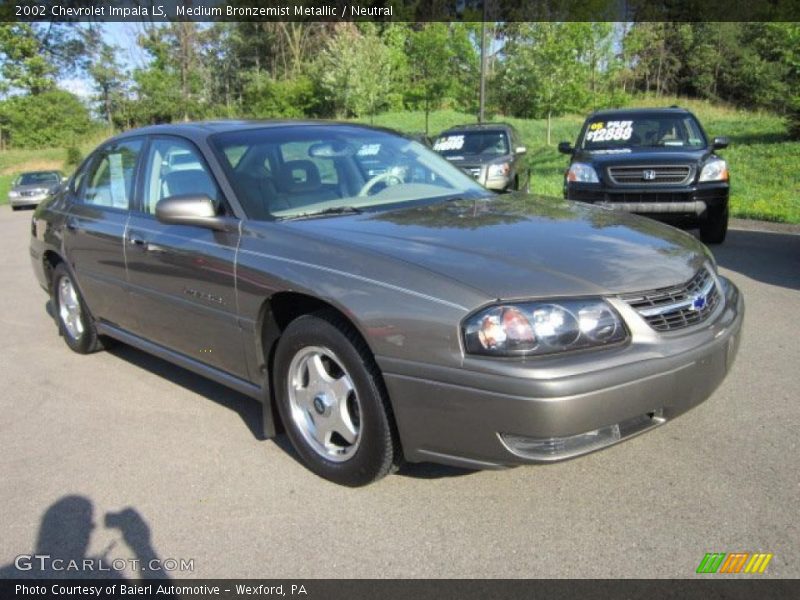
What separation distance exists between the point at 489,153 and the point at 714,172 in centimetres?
577

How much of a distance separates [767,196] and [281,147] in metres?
11.9

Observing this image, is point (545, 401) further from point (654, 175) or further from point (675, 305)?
point (654, 175)

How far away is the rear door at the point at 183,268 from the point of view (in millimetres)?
3508

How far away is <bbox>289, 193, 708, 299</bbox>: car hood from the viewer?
2.68 metres

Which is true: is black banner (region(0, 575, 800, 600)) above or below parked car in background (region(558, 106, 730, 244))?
below

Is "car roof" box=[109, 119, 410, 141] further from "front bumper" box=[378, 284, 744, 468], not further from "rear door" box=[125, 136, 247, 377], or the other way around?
"front bumper" box=[378, 284, 744, 468]

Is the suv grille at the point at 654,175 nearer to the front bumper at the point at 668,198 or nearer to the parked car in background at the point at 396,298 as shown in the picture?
the front bumper at the point at 668,198

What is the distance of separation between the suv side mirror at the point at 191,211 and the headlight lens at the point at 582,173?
647cm

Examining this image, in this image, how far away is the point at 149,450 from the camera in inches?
145

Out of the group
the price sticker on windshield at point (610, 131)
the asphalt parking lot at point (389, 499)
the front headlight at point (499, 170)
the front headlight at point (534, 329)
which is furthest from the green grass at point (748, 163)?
the front headlight at point (534, 329)

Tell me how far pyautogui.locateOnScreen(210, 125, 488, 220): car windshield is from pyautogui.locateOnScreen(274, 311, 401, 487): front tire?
2.37 feet

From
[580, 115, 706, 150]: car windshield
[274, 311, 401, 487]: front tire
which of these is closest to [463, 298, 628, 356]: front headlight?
[274, 311, 401, 487]: front tire

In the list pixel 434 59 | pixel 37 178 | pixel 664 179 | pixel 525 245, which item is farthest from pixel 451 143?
pixel 434 59

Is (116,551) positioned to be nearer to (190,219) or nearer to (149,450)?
(149,450)
